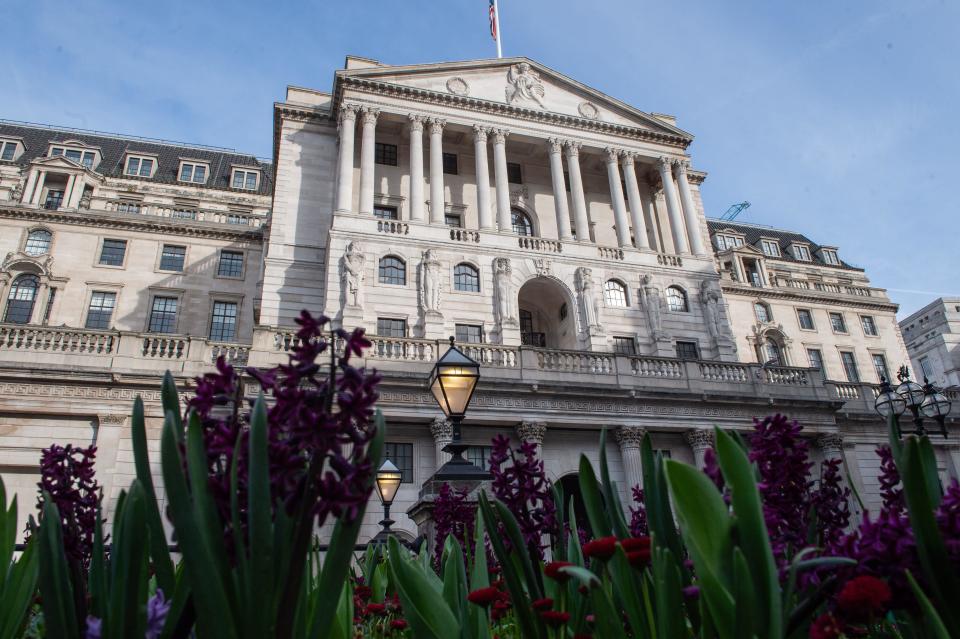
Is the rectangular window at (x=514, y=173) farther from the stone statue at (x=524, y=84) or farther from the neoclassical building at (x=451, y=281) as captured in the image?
the stone statue at (x=524, y=84)

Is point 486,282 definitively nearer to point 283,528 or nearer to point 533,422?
point 533,422

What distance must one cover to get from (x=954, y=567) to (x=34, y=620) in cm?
458

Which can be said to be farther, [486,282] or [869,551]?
[486,282]

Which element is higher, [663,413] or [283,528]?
[663,413]

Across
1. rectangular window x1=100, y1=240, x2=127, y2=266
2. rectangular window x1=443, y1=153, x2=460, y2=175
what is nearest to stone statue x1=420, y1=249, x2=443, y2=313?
rectangular window x1=443, y1=153, x2=460, y2=175

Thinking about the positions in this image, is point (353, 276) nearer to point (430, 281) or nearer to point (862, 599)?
point (430, 281)

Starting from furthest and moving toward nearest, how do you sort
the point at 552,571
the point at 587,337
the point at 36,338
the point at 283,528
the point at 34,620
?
the point at 587,337, the point at 36,338, the point at 34,620, the point at 552,571, the point at 283,528

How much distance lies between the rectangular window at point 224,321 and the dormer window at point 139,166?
17.6 m

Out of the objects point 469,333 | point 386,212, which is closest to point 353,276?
point 469,333

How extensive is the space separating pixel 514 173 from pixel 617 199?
6.30m

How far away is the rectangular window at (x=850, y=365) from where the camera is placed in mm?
47594

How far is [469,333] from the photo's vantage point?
90.0ft

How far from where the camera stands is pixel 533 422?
21.8 meters

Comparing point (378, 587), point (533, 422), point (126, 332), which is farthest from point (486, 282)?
point (378, 587)
